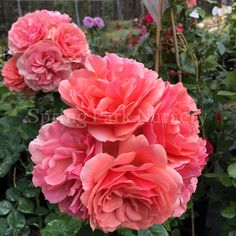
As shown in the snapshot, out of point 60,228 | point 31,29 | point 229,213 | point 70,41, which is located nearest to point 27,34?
point 31,29

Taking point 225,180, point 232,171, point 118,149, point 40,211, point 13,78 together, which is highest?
point 118,149

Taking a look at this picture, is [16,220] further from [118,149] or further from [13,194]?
[118,149]

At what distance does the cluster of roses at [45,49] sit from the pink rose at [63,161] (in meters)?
0.54

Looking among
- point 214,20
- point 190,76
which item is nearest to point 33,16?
point 190,76

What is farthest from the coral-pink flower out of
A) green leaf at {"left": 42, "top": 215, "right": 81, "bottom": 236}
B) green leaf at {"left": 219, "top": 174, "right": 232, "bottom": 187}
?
green leaf at {"left": 219, "top": 174, "right": 232, "bottom": 187}

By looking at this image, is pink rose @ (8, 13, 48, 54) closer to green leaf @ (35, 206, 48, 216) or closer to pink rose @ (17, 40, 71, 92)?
pink rose @ (17, 40, 71, 92)

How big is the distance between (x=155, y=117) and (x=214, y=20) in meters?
3.22

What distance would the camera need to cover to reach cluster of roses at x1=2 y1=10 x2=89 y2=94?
114 cm

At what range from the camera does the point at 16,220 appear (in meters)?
1.15

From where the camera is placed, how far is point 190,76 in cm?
129

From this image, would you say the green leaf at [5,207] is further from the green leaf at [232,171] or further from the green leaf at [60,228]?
the green leaf at [232,171]

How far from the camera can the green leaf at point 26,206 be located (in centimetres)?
117

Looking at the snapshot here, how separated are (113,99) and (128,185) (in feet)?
0.44

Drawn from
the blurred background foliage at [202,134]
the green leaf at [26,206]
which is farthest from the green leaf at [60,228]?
the green leaf at [26,206]
